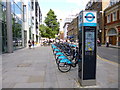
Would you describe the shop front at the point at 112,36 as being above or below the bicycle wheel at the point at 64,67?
above

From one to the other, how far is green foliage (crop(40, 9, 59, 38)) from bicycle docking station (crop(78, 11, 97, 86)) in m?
28.8

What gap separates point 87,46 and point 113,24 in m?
29.0

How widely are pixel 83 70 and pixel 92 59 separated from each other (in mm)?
472

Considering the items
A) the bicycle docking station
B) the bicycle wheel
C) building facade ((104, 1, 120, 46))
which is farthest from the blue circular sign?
building facade ((104, 1, 120, 46))

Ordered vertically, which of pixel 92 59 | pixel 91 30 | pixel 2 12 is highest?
pixel 2 12

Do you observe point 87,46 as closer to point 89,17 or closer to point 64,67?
point 89,17

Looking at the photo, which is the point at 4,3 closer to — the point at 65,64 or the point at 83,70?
the point at 65,64

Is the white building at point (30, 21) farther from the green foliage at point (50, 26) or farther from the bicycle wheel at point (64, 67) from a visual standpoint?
the bicycle wheel at point (64, 67)

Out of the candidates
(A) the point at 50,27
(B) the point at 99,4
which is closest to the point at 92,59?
(A) the point at 50,27

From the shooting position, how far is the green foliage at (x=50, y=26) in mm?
32781

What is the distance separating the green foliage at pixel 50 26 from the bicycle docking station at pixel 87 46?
28849mm

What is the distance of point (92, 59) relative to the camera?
13.5 ft

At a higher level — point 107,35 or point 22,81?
point 107,35

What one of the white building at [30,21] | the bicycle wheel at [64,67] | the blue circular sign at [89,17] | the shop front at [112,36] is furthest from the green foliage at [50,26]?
the blue circular sign at [89,17]
